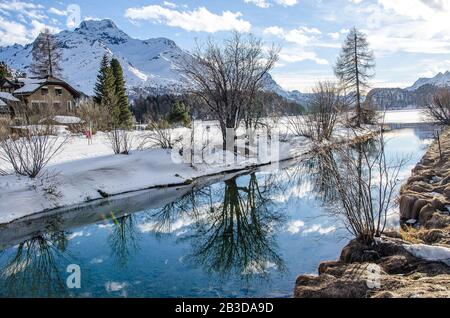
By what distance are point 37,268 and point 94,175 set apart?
8621mm

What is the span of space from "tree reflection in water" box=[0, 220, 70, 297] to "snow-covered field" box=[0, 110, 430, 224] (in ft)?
8.49

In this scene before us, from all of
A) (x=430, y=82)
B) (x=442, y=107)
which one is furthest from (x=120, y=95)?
(x=430, y=82)

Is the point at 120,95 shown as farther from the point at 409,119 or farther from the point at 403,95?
the point at 403,95

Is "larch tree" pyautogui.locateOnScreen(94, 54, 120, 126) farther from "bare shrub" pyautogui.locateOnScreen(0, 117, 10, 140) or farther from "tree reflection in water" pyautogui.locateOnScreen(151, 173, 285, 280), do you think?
"tree reflection in water" pyautogui.locateOnScreen(151, 173, 285, 280)

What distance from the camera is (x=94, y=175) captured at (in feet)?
57.7

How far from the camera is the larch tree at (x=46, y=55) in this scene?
47562mm

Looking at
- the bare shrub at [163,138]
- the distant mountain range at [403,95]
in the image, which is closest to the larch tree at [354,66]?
the distant mountain range at [403,95]

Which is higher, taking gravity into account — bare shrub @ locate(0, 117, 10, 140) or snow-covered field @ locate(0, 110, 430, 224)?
bare shrub @ locate(0, 117, 10, 140)

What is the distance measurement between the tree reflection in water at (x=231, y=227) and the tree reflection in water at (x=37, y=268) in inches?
119

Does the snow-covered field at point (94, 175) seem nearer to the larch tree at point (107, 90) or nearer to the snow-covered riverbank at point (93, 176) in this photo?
the snow-covered riverbank at point (93, 176)

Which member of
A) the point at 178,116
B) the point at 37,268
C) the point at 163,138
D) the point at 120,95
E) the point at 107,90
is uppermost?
the point at 107,90

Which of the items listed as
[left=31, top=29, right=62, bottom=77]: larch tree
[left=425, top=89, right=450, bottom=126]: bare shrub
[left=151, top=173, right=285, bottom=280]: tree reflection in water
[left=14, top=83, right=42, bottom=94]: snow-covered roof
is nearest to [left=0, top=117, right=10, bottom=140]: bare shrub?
[left=151, top=173, right=285, bottom=280]: tree reflection in water

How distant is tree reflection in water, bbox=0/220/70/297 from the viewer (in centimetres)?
800
